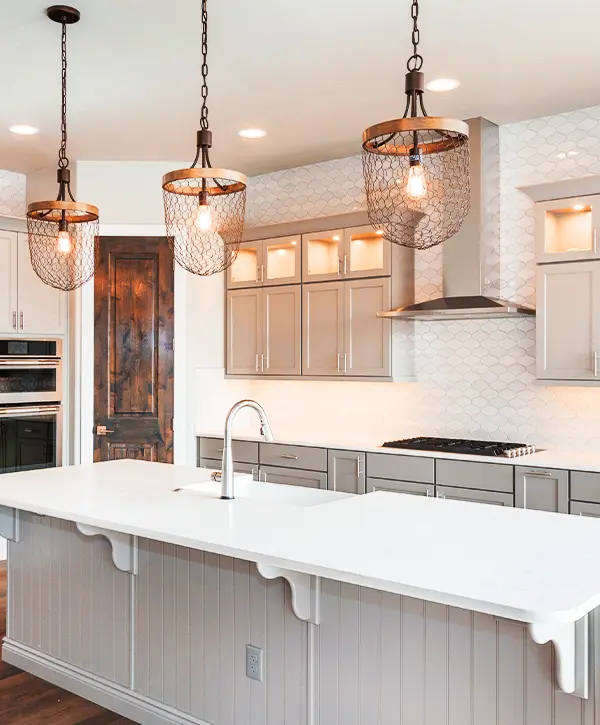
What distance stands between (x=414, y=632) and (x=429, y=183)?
1311mm

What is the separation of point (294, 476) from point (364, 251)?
1.57m

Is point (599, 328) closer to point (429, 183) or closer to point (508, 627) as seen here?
point (429, 183)

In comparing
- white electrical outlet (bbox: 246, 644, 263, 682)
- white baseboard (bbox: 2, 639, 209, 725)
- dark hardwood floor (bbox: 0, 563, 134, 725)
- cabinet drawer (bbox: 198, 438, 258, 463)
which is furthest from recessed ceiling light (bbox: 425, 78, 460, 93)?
dark hardwood floor (bbox: 0, 563, 134, 725)

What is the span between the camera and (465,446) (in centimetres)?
450

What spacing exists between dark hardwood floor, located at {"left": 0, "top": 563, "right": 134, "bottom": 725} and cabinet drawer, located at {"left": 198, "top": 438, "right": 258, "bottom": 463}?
6.89ft

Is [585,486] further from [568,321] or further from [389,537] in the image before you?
[389,537]

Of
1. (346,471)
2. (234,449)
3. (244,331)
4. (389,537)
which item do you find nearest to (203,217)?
(389,537)

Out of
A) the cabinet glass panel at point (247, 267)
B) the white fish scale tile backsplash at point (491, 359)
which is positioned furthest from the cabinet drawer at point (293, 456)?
the cabinet glass panel at point (247, 267)

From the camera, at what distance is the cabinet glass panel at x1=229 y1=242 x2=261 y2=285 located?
5672mm

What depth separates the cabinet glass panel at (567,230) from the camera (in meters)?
4.25

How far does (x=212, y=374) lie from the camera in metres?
5.83

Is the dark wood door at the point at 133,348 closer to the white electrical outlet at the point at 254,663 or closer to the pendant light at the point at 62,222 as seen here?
the pendant light at the point at 62,222

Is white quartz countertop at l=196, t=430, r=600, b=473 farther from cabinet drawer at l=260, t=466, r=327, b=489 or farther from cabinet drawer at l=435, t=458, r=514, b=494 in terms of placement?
cabinet drawer at l=260, t=466, r=327, b=489

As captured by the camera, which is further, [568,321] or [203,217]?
[568,321]
